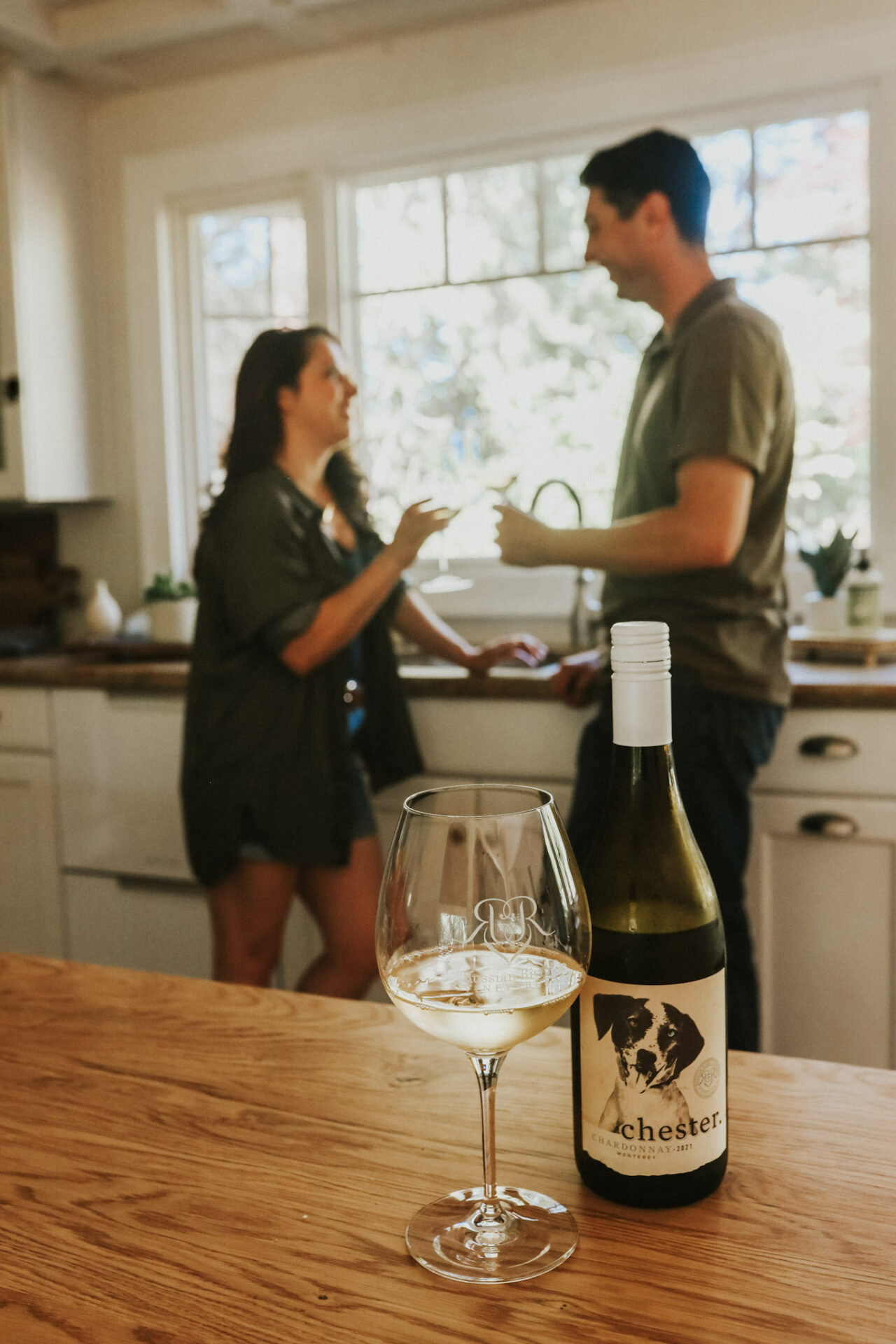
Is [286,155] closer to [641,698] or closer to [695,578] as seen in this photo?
[695,578]

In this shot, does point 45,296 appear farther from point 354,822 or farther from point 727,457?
point 727,457

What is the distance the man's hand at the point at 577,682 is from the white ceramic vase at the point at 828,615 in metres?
0.47

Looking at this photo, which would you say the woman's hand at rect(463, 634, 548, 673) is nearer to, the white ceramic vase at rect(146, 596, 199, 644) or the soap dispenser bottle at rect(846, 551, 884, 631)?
the soap dispenser bottle at rect(846, 551, 884, 631)

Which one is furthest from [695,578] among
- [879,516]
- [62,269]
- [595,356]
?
[62,269]

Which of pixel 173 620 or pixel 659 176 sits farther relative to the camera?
pixel 173 620

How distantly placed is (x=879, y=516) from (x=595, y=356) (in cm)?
71

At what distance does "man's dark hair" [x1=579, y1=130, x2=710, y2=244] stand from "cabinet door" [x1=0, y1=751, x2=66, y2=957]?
1614mm

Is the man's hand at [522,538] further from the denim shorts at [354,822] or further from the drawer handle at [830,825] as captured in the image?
the drawer handle at [830,825]

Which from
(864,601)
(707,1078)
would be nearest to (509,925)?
(707,1078)

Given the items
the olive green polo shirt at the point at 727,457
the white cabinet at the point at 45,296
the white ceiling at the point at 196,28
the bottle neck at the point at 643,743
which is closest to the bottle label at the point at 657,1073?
the bottle neck at the point at 643,743

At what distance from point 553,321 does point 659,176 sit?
0.94 meters

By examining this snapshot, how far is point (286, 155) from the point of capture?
2.90 meters

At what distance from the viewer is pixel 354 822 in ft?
6.56

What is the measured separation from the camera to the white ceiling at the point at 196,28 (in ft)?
8.51
